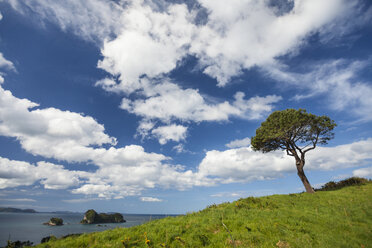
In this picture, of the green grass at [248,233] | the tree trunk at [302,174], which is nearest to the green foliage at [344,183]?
the tree trunk at [302,174]

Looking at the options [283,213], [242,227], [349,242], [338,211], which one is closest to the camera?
[349,242]

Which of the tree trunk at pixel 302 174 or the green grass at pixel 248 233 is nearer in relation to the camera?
the green grass at pixel 248 233

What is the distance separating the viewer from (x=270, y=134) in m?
30.0

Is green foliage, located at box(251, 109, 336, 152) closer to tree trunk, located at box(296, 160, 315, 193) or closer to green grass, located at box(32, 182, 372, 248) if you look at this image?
tree trunk, located at box(296, 160, 315, 193)

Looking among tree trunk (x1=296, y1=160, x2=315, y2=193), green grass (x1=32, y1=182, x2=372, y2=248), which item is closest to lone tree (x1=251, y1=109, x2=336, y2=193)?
tree trunk (x1=296, y1=160, x2=315, y2=193)

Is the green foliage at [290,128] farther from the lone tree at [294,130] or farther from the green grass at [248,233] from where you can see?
the green grass at [248,233]

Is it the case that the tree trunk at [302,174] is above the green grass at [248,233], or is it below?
above

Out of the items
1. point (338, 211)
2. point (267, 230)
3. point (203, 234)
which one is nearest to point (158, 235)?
point (203, 234)

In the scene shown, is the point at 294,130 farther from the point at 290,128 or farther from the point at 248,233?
the point at 248,233

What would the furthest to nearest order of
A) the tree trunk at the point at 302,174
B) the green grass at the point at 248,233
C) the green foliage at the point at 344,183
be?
the green foliage at the point at 344,183
the tree trunk at the point at 302,174
the green grass at the point at 248,233

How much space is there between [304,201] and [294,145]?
1221 centimetres

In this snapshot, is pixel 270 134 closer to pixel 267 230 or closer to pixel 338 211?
pixel 338 211

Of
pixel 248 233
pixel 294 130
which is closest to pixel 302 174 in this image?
pixel 294 130

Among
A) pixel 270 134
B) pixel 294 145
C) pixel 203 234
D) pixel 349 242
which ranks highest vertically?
pixel 270 134
